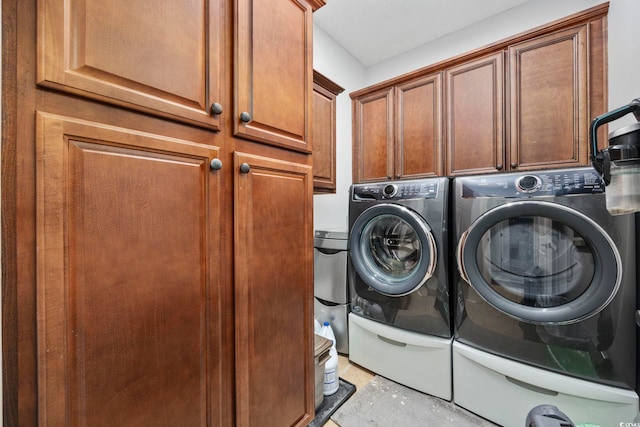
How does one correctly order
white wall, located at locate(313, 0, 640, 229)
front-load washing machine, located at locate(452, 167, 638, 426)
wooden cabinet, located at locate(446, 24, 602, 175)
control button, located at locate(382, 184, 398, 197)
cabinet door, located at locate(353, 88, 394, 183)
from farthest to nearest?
1. cabinet door, located at locate(353, 88, 394, 183)
2. control button, located at locate(382, 184, 398, 197)
3. wooden cabinet, located at locate(446, 24, 602, 175)
4. white wall, located at locate(313, 0, 640, 229)
5. front-load washing machine, located at locate(452, 167, 638, 426)

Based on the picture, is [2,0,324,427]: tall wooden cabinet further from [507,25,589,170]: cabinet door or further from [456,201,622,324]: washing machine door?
[507,25,589,170]: cabinet door

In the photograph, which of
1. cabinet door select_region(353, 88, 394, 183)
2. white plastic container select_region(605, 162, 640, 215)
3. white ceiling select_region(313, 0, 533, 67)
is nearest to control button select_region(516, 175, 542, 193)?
white plastic container select_region(605, 162, 640, 215)

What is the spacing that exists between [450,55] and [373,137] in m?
0.95

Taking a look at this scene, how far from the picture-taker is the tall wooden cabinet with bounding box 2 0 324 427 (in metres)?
0.44

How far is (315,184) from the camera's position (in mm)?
1534

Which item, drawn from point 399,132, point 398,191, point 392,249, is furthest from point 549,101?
point 392,249

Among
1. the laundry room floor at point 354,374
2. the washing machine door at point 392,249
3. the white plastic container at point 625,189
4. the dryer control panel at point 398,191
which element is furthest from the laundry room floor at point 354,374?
the white plastic container at point 625,189

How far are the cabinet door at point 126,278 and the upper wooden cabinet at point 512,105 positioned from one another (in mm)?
1758

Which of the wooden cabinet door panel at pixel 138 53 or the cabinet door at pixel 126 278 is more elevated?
the wooden cabinet door panel at pixel 138 53

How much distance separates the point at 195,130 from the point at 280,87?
0.35 meters

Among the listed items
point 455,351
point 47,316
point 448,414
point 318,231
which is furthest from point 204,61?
point 448,414

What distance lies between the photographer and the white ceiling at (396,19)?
1.88 m

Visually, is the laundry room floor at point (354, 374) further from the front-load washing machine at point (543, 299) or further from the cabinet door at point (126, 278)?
the cabinet door at point (126, 278)

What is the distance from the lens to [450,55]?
2.21 metres
